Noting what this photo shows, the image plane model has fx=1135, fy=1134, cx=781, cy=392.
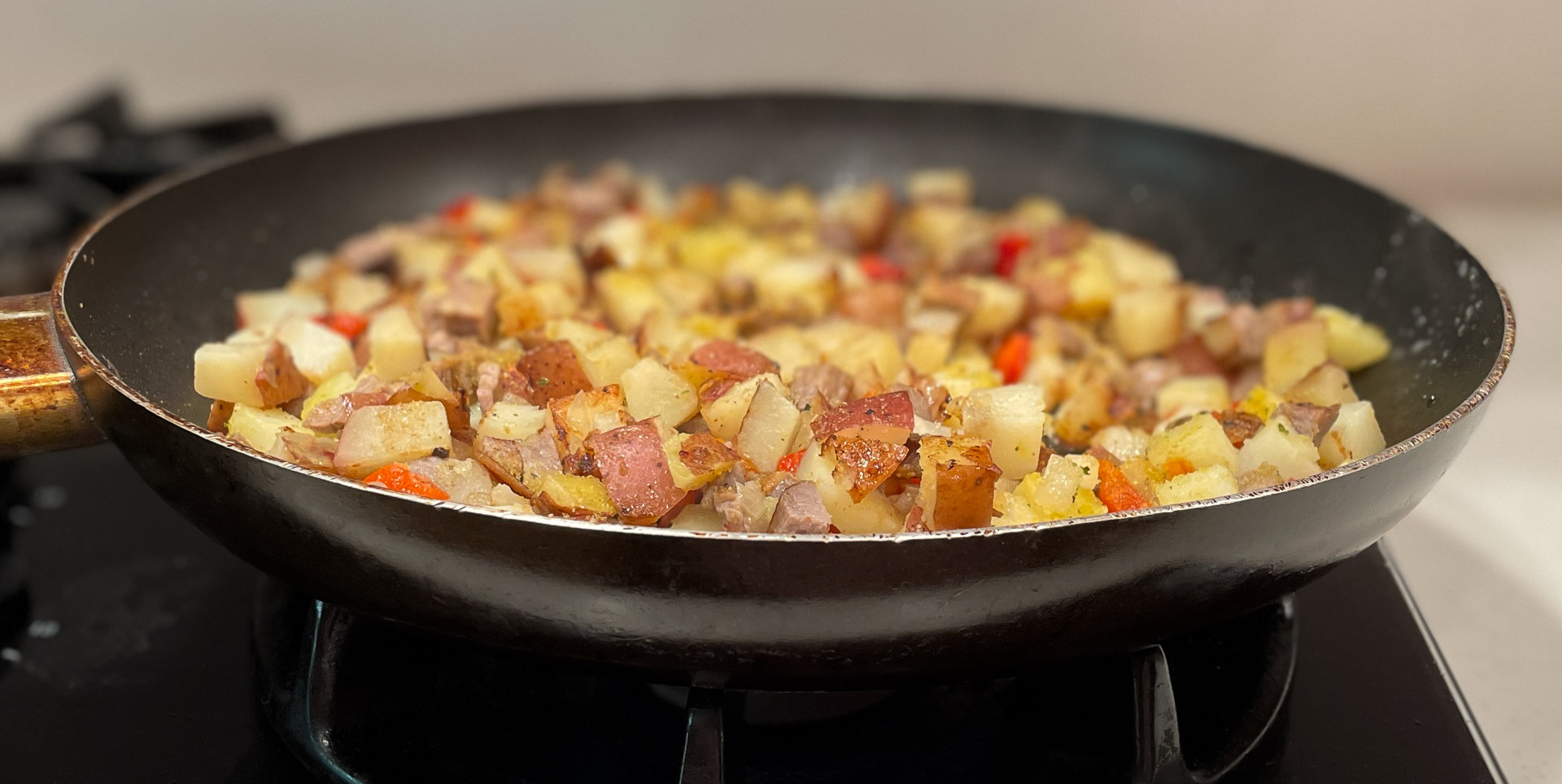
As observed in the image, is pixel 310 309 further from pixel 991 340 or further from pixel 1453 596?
pixel 1453 596

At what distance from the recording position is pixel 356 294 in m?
1.41

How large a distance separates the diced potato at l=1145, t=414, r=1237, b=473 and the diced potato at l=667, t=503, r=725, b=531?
0.42m

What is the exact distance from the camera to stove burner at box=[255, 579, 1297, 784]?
93 cm

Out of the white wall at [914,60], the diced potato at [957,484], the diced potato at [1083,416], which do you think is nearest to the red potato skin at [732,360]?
the diced potato at [957,484]

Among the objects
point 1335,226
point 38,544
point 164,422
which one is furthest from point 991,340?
point 38,544

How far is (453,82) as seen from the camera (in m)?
2.43

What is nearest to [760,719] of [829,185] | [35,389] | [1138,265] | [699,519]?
[699,519]

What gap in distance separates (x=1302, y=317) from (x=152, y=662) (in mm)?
1266

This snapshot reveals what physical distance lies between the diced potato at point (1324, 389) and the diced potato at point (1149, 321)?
243 millimetres

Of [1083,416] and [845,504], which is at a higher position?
[1083,416]

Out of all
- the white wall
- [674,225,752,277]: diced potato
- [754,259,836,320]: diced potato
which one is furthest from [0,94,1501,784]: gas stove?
the white wall

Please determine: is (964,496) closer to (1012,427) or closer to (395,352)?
(1012,427)

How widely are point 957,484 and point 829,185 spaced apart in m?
1.07

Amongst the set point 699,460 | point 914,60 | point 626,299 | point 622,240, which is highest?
point 914,60
